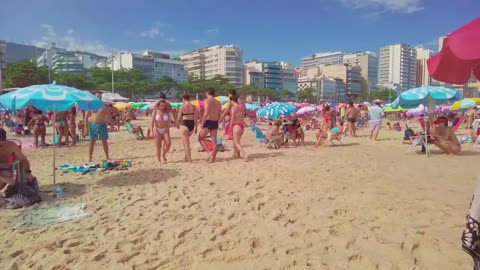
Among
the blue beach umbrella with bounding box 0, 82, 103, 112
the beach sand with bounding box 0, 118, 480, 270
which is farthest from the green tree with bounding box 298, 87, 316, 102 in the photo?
the blue beach umbrella with bounding box 0, 82, 103, 112

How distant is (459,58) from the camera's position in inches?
76.0

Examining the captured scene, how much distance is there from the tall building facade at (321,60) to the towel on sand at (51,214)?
5599 inches

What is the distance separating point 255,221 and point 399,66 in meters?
149

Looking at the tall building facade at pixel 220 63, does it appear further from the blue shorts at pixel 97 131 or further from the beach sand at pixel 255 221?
the beach sand at pixel 255 221

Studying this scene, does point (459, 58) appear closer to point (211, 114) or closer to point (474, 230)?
point (474, 230)

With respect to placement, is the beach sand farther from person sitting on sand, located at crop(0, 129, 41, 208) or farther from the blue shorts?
the blue shorts

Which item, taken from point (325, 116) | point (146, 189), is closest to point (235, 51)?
point (325, 116)

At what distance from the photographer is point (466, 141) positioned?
988 centimetres

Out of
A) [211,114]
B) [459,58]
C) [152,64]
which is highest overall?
[152,64]

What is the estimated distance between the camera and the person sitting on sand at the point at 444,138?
23.7 ft

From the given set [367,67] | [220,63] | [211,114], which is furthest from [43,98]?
[367,67]

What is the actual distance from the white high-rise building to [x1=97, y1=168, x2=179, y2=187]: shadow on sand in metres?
140

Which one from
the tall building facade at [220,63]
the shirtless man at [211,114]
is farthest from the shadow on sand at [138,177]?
the tall building facade at [220,63]

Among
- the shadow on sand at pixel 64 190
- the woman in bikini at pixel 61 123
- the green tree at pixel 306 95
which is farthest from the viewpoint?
the green tree at pixel 306 95
